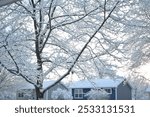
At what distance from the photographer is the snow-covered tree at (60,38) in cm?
960

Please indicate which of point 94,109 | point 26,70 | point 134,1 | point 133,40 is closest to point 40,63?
point 26,70

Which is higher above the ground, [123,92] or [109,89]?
[109,89]

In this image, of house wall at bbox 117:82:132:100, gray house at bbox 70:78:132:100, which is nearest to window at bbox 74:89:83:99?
gray house at bbox 70:78:132:100

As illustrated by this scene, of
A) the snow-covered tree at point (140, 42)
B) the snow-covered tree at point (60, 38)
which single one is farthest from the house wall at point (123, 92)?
the snow-covered tree at point (60, 38)

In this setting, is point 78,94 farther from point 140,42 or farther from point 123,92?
point 140,42

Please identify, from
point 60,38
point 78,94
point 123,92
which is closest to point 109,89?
point 123,92

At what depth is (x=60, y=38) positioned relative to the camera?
10.9 m

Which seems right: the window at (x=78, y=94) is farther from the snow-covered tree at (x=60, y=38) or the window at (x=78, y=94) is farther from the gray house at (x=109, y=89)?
the snow-covered tree at (x=60, y=38)

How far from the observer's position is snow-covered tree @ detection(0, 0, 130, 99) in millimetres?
9602

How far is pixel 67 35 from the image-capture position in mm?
10945

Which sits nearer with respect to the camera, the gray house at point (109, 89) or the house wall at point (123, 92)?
the gray house at point (109, 89)

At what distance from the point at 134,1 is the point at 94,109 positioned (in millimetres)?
4616

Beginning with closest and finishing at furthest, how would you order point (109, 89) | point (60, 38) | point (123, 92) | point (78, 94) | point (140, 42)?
point (60, 38)
point (140, 42)
point (109, 89)
point (123, 92)
point (78, 94)

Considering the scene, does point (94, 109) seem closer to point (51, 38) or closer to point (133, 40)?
point (51, 38)
